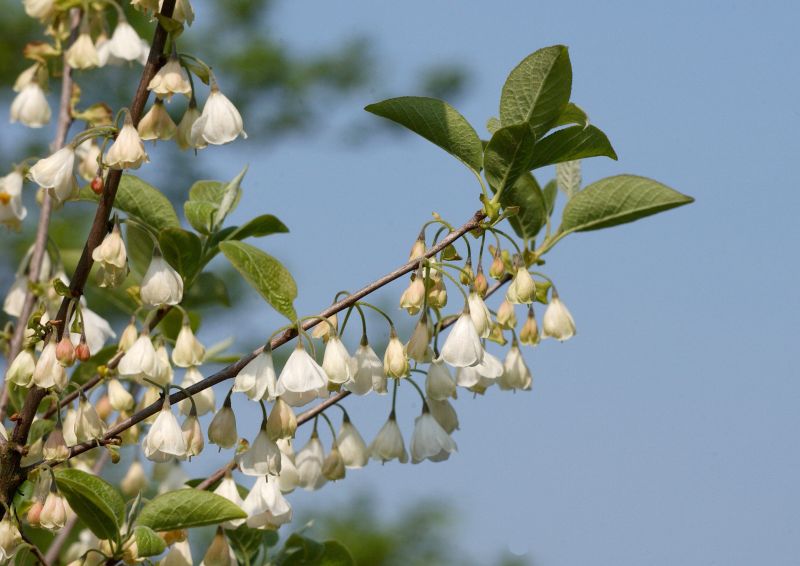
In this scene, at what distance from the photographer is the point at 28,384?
192 cm

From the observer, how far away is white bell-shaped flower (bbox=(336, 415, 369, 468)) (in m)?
2.34

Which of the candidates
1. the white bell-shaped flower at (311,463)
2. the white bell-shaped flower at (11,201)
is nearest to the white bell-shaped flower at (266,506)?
the white bell-shaped flower at (311,463)

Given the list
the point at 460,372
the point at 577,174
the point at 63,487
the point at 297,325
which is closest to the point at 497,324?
the point at 460,372

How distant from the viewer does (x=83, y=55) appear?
285cm

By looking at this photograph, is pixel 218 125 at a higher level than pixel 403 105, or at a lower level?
higher

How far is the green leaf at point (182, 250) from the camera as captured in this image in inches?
83.0

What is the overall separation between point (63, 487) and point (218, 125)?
728mm

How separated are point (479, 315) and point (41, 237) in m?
1.38

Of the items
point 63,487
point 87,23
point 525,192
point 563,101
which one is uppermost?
point 87,23

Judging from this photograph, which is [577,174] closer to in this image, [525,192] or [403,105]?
[525,192]

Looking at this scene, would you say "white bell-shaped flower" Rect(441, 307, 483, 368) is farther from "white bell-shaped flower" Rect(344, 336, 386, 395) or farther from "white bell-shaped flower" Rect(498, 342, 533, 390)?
"white bell-shaped flower" Rect(498, 342, 533, 390)

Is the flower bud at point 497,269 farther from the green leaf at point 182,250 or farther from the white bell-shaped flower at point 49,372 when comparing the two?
the white bell-shaped flower at point 49,372

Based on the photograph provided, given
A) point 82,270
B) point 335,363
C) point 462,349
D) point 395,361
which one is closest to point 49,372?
point 82,270

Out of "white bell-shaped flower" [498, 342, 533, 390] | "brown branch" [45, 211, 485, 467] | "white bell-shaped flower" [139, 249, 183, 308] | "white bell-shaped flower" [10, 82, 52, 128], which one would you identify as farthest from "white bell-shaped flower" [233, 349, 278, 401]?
"white bell-shaped flower" [10, 82, 52, 128]
